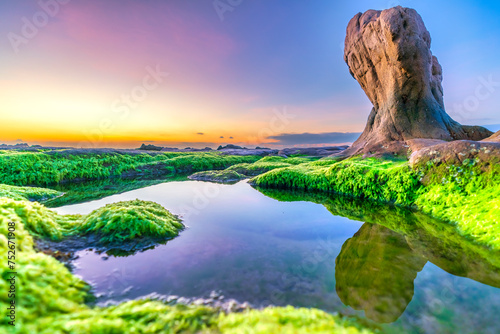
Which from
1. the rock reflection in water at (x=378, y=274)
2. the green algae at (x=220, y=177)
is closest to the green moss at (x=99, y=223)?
the rock reflection in water at (x=378, y=274)

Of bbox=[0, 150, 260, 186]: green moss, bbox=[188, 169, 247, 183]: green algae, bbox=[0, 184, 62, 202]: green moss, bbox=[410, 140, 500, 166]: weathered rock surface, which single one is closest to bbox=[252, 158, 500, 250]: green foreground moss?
bbox=[410, 140, 500, 166]: weathered rock surface

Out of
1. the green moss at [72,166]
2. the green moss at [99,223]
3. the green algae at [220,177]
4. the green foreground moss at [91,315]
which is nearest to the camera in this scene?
the green foreground moss at [91,315]

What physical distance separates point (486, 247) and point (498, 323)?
2.57 meters

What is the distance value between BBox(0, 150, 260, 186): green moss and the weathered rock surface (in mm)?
19071

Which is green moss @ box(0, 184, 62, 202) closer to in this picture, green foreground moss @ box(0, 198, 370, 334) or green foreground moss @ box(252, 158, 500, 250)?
green foreground moss @ box(0, 198, 370, 334)

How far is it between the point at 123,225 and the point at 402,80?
63.5 feet

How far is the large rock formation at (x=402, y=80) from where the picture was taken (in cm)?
1507

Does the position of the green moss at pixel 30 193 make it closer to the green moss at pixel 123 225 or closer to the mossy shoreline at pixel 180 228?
the mossy shoreline at pixel 180 228

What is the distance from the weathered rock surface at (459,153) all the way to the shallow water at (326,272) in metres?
2.45

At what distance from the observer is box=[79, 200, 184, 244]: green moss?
4.29 metres

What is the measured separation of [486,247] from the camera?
4.27 m

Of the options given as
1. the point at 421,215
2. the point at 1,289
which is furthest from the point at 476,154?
the point at 1,289

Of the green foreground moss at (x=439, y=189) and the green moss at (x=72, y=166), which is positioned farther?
the green moss at (x=72, y=166)

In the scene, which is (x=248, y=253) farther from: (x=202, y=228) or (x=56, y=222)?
(x=56, y=222)
